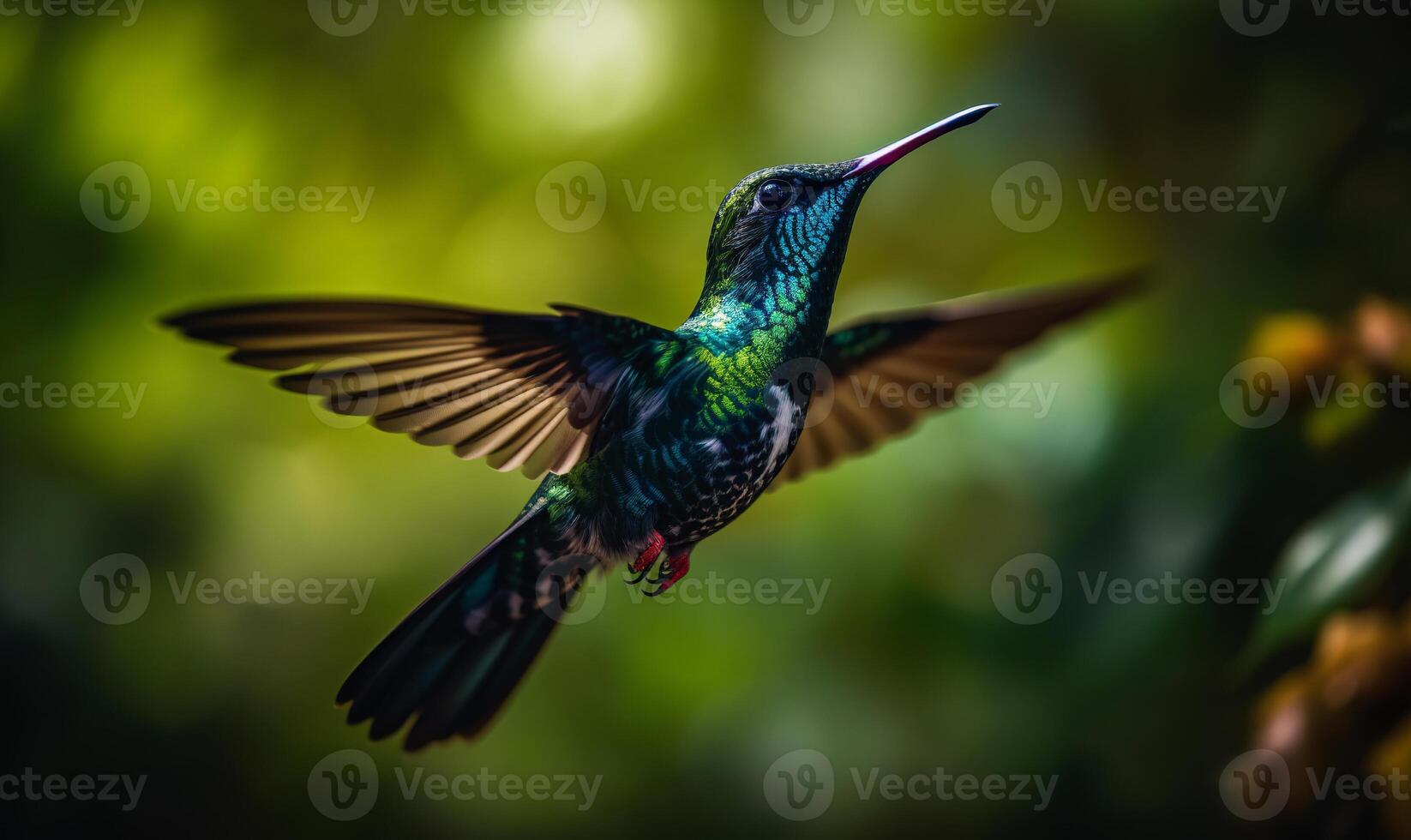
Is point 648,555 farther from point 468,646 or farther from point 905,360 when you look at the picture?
point 905,360

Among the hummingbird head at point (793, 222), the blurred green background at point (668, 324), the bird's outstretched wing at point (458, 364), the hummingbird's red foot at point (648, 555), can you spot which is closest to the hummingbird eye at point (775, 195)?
the hummingbird head at point (793, 222)

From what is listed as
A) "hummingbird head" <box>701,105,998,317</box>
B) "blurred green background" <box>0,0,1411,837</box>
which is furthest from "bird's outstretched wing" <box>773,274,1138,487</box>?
"blurred green background" <box>0,0,1411,837</box>

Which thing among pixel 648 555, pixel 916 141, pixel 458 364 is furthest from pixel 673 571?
pixel 916 141

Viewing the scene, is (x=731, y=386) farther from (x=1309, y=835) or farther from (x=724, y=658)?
(x=1309, y=835)

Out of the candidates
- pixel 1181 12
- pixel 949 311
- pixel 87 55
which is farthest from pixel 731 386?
pixel 87 55

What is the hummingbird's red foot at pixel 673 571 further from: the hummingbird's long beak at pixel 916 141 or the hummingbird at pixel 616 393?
the hummingbird's long beak at pixel 916 141
